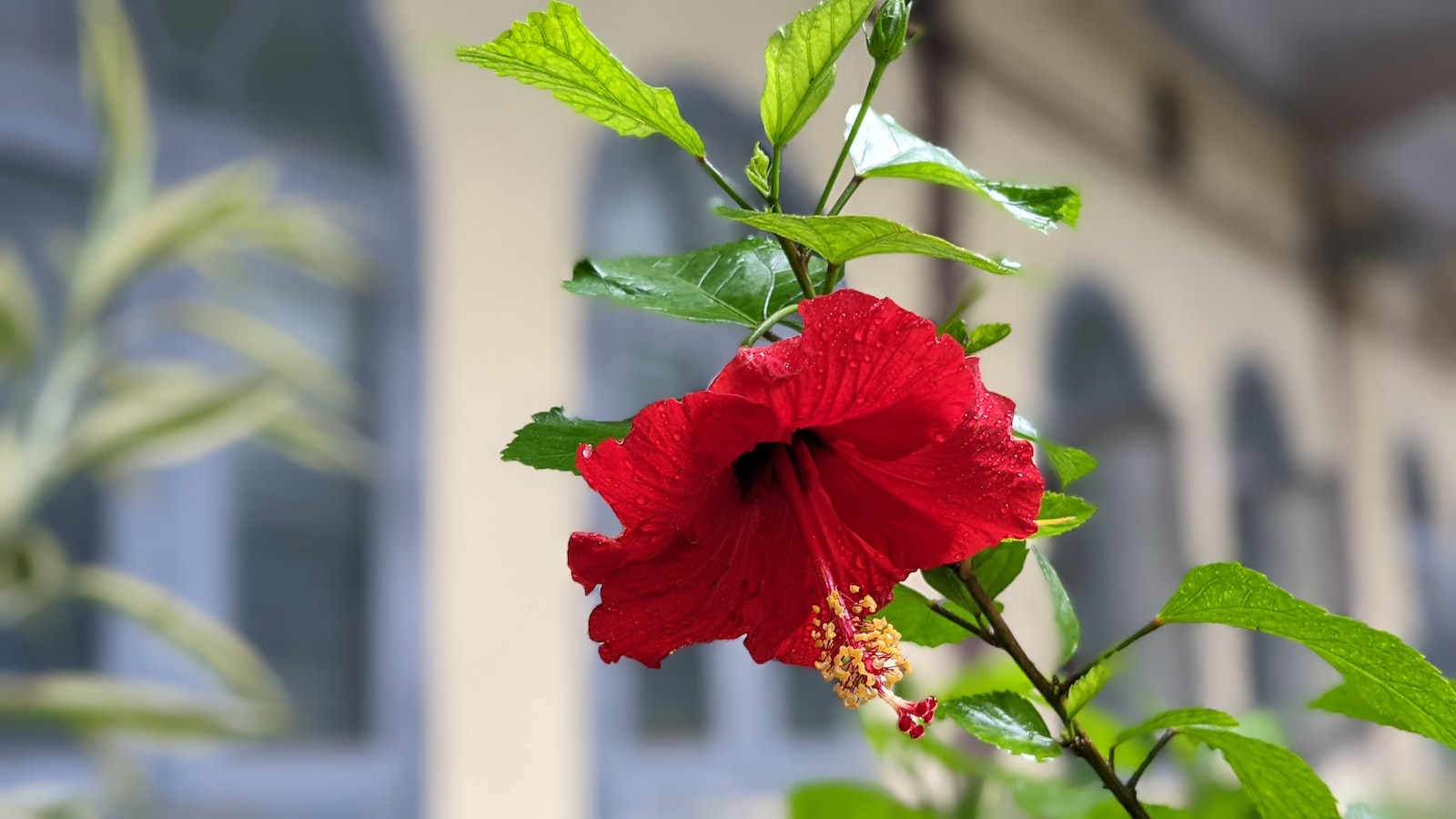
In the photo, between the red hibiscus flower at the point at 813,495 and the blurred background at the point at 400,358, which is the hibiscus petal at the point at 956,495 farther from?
the blurred background at the point at 400,358

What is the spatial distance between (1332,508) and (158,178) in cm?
500

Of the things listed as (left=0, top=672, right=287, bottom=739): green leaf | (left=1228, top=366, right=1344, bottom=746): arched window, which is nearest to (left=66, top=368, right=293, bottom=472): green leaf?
(left=0, top=672, right=287, bottom=739): green leaf

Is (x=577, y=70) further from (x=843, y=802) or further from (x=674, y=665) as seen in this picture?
(x=674, y=665)

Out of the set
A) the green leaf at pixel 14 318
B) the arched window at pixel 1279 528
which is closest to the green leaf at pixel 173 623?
the green leaf at pixel 14 318

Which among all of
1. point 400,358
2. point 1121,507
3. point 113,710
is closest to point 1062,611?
point 113,710

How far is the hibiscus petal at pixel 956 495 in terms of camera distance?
260mm

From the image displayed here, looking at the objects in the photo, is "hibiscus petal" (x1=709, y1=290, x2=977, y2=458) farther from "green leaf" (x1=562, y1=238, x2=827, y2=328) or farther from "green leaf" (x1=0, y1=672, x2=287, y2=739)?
"green leaf" (x1=0, y1=672, x2=287, y2=739)

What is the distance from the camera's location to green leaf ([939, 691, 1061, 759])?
0.27 metres

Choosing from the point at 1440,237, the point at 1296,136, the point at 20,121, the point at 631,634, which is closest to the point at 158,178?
the point at 20,121

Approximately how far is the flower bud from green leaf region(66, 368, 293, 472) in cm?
134

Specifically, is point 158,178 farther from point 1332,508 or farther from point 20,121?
point 1332,508

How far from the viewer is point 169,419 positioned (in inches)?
56.9

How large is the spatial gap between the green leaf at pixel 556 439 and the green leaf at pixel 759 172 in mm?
63

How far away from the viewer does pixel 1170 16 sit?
3.90 meters
